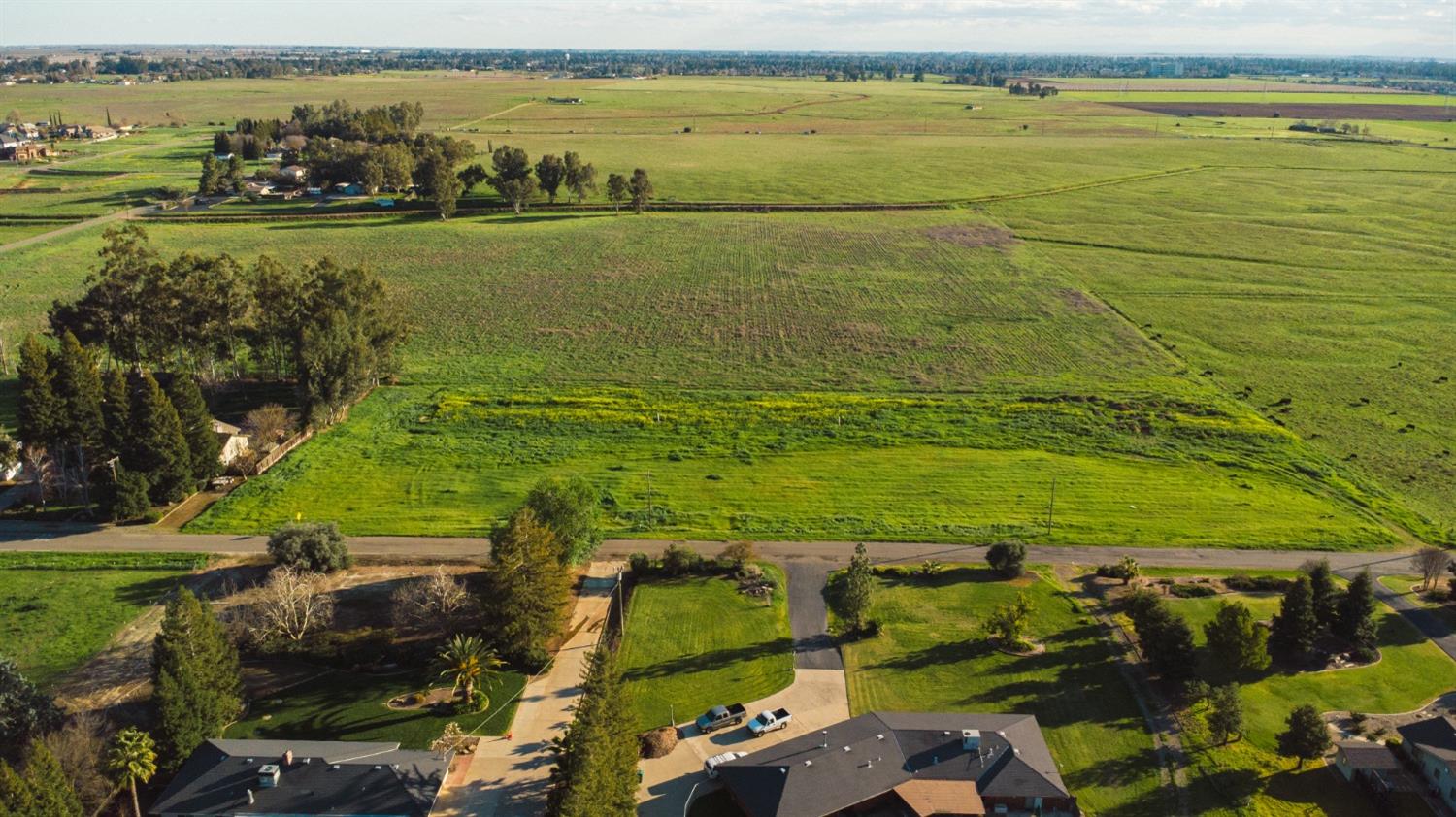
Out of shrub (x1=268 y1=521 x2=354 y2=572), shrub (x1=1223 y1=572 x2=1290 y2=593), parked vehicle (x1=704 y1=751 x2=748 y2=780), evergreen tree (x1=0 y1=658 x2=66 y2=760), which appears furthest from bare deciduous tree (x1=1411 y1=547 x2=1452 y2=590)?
evergreen tree (x1=0 y1=658 x2=66 y2=760)

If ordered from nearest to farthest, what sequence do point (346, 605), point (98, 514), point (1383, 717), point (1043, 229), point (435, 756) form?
1. point (435, 756)
2. point (1383, 717)
3. point (346, 605)
4. point (98, 514)
5. point (1043, 229)

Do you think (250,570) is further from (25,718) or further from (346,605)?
(25,718)

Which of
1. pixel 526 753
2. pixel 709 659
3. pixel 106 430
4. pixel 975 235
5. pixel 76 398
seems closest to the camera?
pixel 526 753

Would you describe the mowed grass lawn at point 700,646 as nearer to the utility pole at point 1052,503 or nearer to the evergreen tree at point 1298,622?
the utility pole at point 1052,503

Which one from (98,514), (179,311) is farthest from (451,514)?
(179,311)

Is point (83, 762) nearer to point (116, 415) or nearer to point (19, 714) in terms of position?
point (19, 714)

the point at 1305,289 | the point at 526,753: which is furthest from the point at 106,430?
the point at 1305,289
